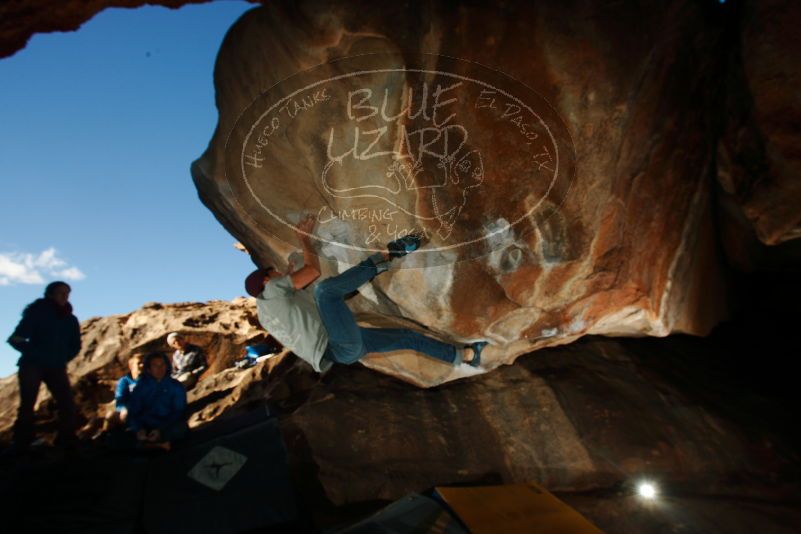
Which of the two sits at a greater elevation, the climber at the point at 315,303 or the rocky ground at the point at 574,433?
the climber at the point at 315,303

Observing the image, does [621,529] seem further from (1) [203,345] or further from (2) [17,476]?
(1) [203,345]

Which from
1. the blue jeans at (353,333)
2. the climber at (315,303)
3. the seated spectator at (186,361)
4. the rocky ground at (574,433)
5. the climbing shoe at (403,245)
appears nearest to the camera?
the climbing shoe at (403,245)

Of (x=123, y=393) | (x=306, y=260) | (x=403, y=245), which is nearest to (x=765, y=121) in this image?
(x=403, y=245)

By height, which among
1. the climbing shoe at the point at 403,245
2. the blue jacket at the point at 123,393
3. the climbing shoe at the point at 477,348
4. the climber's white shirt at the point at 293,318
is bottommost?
the climbing shoe at the point at 477,348

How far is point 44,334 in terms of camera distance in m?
4.12

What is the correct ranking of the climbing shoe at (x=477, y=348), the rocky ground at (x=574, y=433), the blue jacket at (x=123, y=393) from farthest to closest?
1. the blue jacket at (x=123, y=393)
2. the climbing shoe at (x=477, y=348)
3. the rocky ground at (x=574, y=433)

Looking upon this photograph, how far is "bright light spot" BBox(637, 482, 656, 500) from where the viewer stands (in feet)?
11.4

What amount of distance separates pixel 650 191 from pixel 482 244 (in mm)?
1543

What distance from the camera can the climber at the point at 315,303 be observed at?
333cm

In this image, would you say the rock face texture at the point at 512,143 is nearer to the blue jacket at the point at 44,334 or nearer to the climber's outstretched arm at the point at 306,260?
the climber's outstretched arm at the point at 306,260

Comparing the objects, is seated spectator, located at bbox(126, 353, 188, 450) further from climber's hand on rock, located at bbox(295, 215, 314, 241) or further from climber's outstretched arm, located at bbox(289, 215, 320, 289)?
climber's hand on rock, located at bbox(295, 215, 314, 241)

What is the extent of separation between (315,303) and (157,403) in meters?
2.09

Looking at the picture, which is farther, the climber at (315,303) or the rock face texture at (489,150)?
the climber at (315,303)

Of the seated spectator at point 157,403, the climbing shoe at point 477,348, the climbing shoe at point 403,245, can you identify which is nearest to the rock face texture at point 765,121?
the climbing shoe at point 477,348
